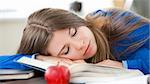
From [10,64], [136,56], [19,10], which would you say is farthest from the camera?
[19,10]

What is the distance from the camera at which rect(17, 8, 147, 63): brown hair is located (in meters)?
0.93

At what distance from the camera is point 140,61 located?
0.92m

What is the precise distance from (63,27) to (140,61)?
26 cm

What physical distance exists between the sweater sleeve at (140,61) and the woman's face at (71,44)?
0.13 metres

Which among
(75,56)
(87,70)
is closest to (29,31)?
(75,56)

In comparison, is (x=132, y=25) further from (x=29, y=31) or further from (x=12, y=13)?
(x=12, y=13)

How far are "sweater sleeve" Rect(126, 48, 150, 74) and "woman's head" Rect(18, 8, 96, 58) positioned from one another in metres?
0.13

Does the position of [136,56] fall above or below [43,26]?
below

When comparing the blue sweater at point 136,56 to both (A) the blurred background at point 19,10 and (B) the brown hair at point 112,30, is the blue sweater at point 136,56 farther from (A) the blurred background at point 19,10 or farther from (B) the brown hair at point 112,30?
(A) the blurred background at point 19,10

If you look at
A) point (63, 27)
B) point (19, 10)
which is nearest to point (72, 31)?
point (63, 27)

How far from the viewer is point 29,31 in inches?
37.5

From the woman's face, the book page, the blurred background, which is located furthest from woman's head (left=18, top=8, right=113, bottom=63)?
the blurred background

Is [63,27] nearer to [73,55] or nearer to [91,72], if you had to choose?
[73,55]

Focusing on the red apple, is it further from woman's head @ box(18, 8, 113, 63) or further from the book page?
woman's head @ box(18, 8, 113, 63)
